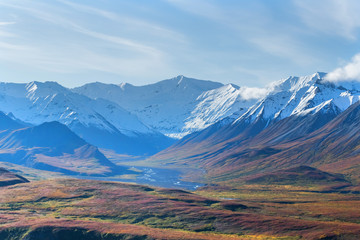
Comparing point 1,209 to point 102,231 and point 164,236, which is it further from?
point 164,236

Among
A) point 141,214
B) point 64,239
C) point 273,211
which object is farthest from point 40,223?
point 273,211

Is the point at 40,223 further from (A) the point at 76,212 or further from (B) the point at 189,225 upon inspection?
(B) the point at 189,225

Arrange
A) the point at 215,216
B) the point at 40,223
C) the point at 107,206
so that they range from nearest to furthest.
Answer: the point at 40,223, the point at 215,216, the point at 107,206

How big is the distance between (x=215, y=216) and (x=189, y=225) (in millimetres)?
12131

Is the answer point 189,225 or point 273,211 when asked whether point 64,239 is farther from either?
point 273,211

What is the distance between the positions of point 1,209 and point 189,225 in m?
72.3

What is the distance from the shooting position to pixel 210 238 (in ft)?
483

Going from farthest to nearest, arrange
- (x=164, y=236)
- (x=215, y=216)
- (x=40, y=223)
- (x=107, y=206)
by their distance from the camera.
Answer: (x=107, y=206) → (x=215, y=216) → (x=40, y=223) → (x=164, y=236)

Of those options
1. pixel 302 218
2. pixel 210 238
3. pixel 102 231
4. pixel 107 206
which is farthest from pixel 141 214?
pixel 302 218

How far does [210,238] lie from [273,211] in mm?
57548

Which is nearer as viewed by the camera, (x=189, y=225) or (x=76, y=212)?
(x=189, y=225)

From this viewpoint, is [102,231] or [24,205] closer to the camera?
[102,231]

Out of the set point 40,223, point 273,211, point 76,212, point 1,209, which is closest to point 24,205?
point 1,209

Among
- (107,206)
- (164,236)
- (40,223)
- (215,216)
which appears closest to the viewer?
(164,236)
